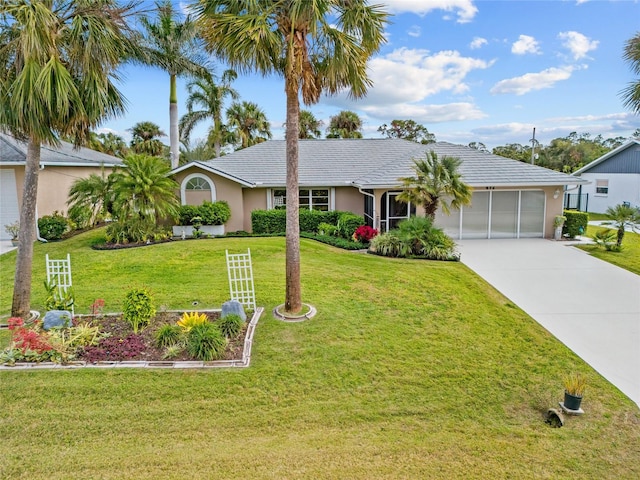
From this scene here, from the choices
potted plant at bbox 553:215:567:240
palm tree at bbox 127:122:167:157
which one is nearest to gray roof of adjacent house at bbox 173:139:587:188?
potted plant at bbox 553:215:567:240

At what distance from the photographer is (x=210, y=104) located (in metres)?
30.0

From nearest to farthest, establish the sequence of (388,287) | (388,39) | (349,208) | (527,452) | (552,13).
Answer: (527,452), (388,39), (388,287), (552,13), (349,208)

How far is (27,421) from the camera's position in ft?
17.1

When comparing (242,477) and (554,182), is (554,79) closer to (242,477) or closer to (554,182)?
(554,182)

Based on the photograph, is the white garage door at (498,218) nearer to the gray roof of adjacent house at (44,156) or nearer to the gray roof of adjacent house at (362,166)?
the gray roof of adjacent house at (362,166)

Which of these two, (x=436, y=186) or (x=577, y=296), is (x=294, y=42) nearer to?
(x=436, y=186)

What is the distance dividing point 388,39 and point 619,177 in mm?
25095

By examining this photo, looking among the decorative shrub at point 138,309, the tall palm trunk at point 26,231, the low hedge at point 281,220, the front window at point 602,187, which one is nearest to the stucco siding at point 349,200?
the low hedge at point 281,220

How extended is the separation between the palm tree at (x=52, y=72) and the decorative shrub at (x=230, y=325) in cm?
406

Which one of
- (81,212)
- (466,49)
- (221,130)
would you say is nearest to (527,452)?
(466,49)

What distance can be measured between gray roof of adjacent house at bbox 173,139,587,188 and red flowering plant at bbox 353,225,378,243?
1861mm

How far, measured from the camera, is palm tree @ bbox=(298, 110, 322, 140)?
36875 millimetres

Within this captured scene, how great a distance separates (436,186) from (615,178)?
1971 centimetres

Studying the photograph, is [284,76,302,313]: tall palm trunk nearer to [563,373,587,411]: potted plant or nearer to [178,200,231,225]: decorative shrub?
[563,373,587,411]: potted plant
